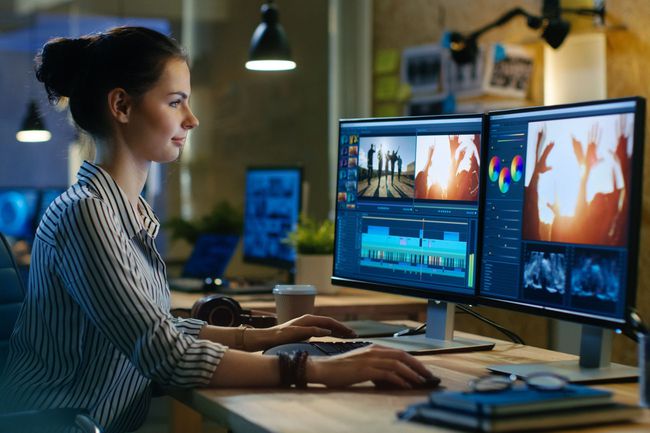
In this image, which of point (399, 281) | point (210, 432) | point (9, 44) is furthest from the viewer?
point (9, 44)

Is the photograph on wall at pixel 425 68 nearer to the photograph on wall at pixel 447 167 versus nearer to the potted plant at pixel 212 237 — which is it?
the potted plant at pixel 212 237

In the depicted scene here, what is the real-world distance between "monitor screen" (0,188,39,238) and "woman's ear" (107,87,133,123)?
9.69 ft

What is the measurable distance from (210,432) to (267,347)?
213cm

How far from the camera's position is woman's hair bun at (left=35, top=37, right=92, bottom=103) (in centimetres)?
193

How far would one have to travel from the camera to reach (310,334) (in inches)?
77.7

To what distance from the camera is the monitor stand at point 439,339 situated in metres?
2.03

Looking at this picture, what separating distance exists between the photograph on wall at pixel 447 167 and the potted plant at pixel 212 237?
1.81 meters

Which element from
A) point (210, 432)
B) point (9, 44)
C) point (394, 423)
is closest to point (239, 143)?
point (9, 44)

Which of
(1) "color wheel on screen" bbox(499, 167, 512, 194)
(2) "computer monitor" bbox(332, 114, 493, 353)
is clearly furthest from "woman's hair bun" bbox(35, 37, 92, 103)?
(1) "color wheel on screen" bbox(499, 167, 512, 194)

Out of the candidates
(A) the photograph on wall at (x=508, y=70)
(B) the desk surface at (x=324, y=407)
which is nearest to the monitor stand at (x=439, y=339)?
(B) the desk surface at (x=324, y=407)

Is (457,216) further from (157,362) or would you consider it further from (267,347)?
(157,362)

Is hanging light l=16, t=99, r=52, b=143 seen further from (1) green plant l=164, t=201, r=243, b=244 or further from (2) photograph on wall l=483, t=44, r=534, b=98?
(2) photograph on wall l=483, t=44, r=534, b=98

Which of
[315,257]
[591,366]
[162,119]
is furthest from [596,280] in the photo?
[315,257]

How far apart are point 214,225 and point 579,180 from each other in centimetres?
262
